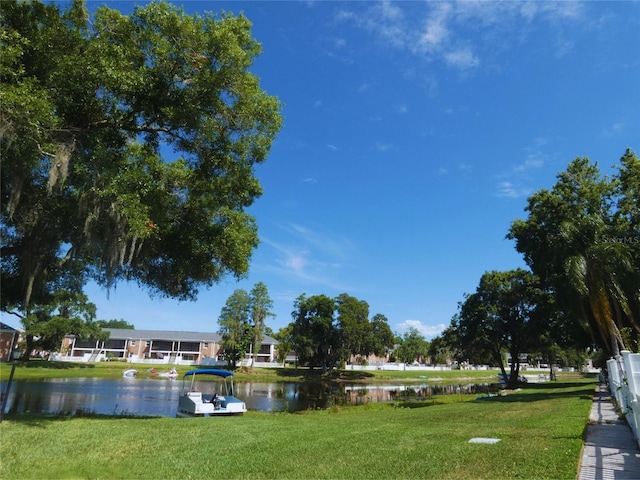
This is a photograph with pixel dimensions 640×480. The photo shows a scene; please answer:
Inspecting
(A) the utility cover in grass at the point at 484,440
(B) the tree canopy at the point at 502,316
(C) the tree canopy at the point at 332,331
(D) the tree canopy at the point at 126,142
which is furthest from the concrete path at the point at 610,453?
(C) the tree canopy at the point at 332,331

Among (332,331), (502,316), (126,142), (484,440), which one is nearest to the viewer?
(484,440)

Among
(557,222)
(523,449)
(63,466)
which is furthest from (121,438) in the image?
(557,222)

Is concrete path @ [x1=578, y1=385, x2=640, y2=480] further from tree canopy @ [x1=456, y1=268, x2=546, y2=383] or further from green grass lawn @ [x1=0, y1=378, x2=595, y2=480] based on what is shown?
tree canopy @ [x1=456, y1=268, x2=546, y2=383]

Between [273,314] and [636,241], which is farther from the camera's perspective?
[273,314]

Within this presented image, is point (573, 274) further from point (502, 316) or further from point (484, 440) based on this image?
point (502, 316)

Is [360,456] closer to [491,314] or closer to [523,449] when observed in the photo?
[523,449]

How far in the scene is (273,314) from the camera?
73188mm

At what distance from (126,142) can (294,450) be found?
31.1 feet

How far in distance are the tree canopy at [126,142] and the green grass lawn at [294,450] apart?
4.13 m

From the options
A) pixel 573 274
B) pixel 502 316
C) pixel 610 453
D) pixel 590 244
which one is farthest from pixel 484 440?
pixel 502 316

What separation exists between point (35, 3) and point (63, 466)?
10.3m

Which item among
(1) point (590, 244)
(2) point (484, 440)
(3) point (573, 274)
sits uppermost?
(1) point (590, 244)

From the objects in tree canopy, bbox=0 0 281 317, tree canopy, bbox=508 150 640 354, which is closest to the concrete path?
tree canopy, bbox=508 150 640 354

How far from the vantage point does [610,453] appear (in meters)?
7.97
